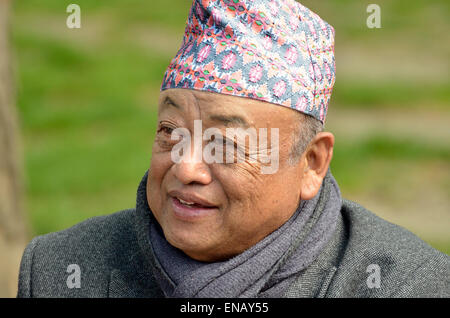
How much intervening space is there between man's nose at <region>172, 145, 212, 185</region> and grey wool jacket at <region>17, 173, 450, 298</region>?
1.20 feet

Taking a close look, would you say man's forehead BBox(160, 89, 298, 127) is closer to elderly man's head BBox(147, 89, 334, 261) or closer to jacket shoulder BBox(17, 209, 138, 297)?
elderly man's head BBox(147, 89, 334, 261)

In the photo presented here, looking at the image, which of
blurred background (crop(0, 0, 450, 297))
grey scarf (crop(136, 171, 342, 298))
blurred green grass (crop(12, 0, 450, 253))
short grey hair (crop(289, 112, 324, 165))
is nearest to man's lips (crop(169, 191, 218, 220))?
grey scarf (crop(136, 171, 342, 298))

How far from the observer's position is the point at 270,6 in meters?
2.46

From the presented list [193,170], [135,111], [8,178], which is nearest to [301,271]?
[193,170]

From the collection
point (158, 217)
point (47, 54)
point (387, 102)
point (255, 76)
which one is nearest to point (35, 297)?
point (158, 217)

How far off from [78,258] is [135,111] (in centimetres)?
642

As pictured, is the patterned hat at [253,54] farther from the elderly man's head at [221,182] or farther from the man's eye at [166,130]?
the man's eye at [166,130]

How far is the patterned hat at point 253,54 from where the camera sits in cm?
238

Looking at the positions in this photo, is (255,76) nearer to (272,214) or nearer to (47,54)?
(272,214)

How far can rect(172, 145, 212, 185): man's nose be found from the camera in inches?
93.0

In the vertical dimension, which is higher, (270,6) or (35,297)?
(270,6)

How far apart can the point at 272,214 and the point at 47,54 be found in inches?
373

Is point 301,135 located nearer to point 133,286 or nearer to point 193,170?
point 193,170

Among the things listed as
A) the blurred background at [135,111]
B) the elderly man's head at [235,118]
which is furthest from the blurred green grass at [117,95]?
the elderly man's head at [235,118]
